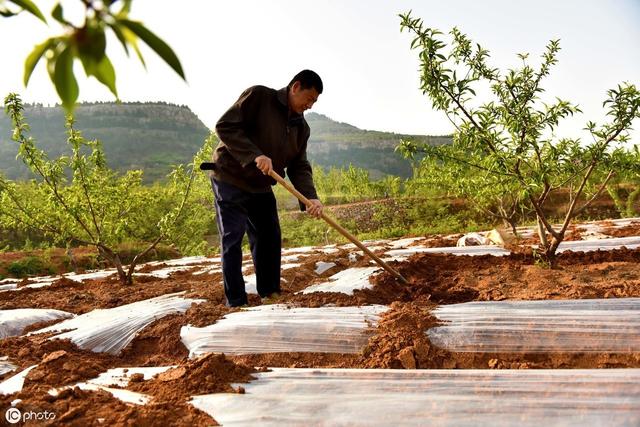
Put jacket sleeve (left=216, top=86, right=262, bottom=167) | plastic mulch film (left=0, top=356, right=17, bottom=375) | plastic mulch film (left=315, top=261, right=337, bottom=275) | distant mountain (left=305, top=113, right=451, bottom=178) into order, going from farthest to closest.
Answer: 1. distant mountain (left=305, top=113, right=451, bottom=178)
2. plastic mulch film (left=315, top=261, right=337, bottom=275)
3. jacket sleeve (left=216, top=86, right=262, bottom=167)
4. plastic mulch film (left=0, top=356, right=17, bottom=375)

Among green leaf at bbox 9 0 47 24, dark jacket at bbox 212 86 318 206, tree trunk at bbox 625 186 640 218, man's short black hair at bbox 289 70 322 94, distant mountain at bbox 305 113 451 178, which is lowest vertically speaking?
tree trunk at bbox 625 186 640 218

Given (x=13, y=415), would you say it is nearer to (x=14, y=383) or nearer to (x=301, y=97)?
(x=14, y=383)

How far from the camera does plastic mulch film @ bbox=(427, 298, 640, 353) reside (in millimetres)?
1988

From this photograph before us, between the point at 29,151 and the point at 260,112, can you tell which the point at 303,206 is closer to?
the point at 260,112

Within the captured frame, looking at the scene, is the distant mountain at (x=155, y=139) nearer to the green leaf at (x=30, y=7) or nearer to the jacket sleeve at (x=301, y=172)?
the jacket sleeve at (x=301, y=172)

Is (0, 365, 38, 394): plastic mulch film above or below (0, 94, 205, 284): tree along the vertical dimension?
below

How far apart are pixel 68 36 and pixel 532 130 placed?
3.31m

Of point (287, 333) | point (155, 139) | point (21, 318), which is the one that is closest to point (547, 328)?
point (287, 333)

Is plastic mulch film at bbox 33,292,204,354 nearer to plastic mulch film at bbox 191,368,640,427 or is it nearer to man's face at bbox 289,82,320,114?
plastic mulch film at bbox 191,368,640,427

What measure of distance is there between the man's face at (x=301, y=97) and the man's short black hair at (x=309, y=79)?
0.8 inches

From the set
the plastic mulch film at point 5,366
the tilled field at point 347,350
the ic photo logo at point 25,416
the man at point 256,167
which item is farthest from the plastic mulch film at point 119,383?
the man at point 256,167

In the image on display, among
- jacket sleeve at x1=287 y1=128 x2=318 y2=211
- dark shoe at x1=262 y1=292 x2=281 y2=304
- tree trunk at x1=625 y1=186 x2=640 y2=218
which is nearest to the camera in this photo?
dark shoe at x1=262 y1=292 x2=281 y2=304

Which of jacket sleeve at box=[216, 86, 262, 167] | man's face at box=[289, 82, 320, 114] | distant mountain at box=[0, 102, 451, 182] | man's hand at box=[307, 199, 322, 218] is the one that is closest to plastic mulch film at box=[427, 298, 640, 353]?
man's hand at box=[307, 199, 322, 218]

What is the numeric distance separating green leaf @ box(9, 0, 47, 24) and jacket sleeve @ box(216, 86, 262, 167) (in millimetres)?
2631
